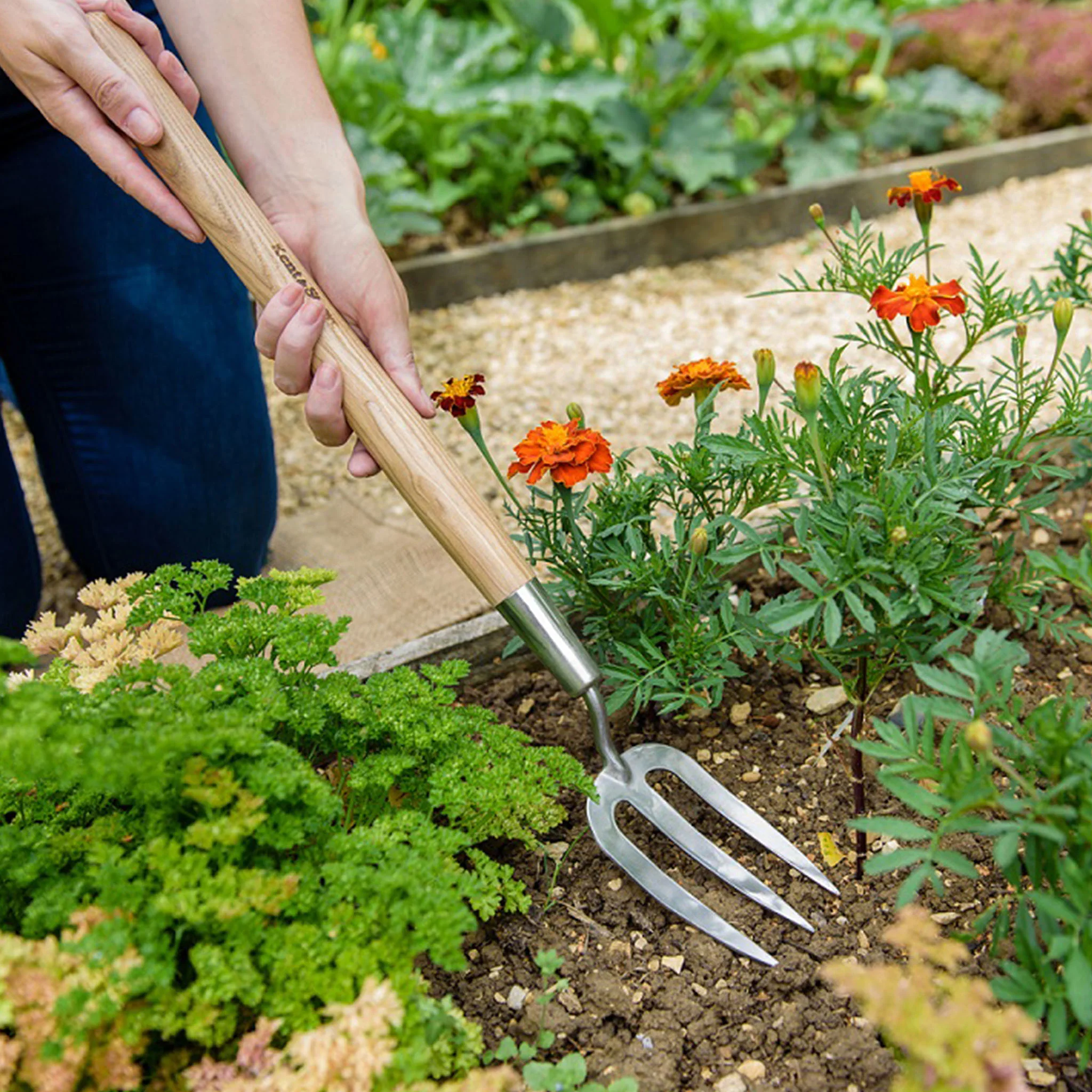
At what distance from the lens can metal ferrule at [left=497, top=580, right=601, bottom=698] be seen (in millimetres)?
1215

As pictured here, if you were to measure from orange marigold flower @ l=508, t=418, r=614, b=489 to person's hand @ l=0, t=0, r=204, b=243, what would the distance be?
1.53ft

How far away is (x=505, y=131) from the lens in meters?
3.30

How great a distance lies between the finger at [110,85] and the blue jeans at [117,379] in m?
0.57

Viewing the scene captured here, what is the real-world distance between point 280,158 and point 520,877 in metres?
0.97

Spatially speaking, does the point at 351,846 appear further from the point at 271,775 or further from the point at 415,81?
the point at 415,81

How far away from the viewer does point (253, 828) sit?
945mm

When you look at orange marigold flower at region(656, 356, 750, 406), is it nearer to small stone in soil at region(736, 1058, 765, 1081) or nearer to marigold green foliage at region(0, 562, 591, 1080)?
marigold green foliage at region(0, 562, 591, 1080)

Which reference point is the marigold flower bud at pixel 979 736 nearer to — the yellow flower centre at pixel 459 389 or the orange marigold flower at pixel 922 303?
the orange marigold flower at pixel 922 303

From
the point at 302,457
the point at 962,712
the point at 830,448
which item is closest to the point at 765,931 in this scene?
the point at 962,712

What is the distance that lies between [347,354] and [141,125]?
32 centimetres

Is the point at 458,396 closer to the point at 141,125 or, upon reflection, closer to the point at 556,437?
the point at 556,437

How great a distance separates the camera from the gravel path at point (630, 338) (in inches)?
93.9

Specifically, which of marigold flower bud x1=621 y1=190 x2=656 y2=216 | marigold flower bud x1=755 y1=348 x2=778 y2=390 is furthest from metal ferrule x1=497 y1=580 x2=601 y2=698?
marigold flower bud x1=621 y1=190 x2=656 y2=216

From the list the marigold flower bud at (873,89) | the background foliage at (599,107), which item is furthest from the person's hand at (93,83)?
the marigold flower bud at (873,89)
